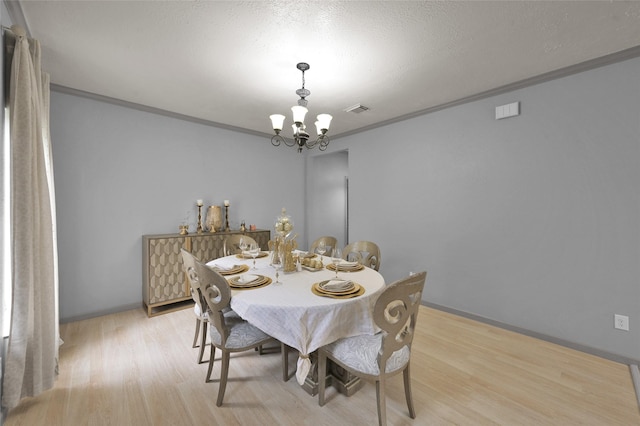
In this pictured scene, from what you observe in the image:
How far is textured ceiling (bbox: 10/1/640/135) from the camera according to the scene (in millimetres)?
1724

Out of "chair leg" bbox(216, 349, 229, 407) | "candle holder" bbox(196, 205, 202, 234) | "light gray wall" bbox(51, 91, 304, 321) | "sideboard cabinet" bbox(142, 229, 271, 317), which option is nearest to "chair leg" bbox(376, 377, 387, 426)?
"chair leg" bbox(216, 349, 229, 407)

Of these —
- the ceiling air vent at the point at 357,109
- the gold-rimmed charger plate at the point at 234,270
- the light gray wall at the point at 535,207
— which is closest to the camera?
the gold-rimmed charger plate at the point at 234,270

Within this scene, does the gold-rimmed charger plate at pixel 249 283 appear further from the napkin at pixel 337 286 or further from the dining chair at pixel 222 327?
the napkin at pixel 337 286

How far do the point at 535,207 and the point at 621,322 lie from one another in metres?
1.13

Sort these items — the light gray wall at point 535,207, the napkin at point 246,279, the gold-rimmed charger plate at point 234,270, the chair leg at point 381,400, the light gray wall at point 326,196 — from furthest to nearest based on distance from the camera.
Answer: the light gray wall at point 326,196 < the light gray wall at point 535,207 < the gold-rimmed charger plate at point 234,270 < the napkin at point 246,279 < the chair leg at point 381,400

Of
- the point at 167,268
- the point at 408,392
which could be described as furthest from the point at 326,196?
the point at 408,392

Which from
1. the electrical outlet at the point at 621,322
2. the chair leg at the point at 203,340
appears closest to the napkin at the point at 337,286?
the chair leg at the point at 203,340

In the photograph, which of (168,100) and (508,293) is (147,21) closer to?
(168,100)

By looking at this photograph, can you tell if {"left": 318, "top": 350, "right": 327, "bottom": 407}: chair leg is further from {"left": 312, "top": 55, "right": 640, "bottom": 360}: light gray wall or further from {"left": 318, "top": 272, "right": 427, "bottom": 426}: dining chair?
{"left": 312, "top": 55, "right": 640, "bottom": 360}: light gray wall

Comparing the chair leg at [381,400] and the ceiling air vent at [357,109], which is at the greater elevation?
the ceiling air vent at [357,109]

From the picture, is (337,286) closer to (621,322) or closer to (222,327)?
(222,327)

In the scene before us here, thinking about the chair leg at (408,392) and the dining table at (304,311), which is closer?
the dining table at (304,311)

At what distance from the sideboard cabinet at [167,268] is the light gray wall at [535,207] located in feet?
8.91

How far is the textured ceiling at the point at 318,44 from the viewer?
1724mm
